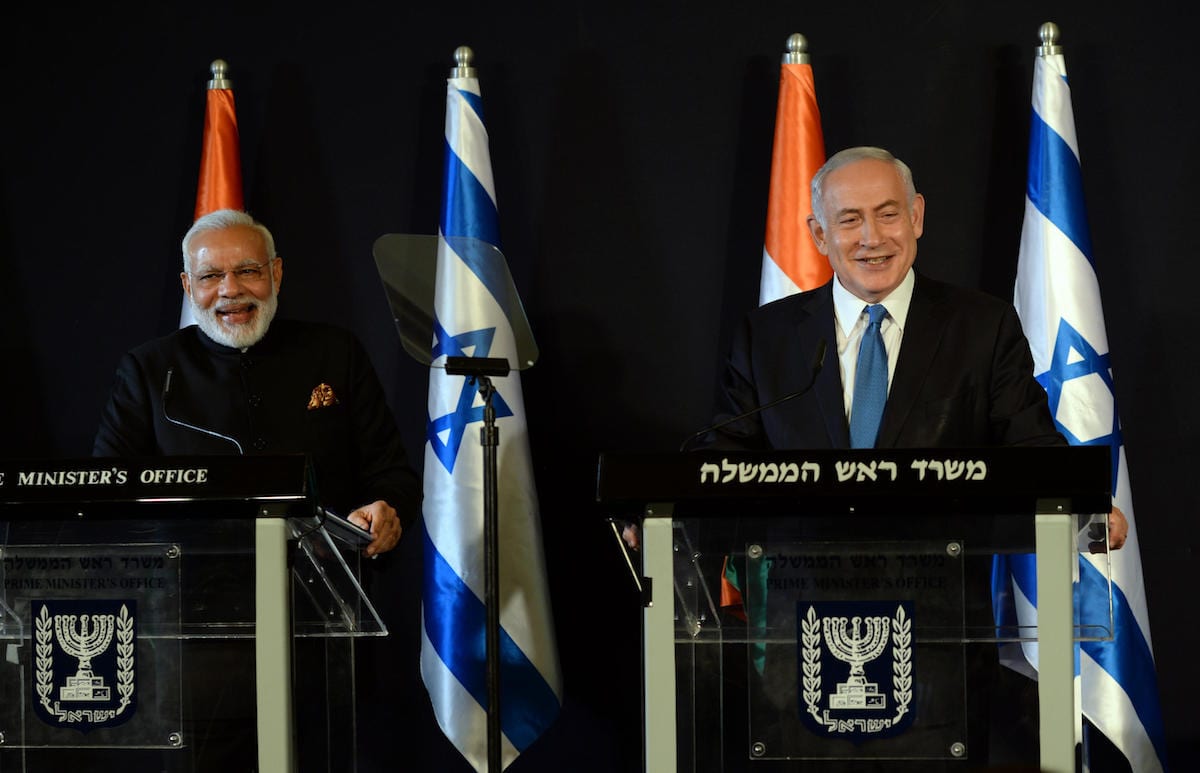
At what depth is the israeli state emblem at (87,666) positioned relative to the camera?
6.82 ft

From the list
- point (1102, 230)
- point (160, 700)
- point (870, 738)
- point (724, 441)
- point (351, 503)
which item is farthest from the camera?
point (1102, 230)

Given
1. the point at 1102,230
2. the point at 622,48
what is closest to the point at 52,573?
the point at 622,48

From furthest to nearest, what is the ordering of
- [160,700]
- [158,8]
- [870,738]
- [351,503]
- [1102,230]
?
[158,8] < [1102,230] < [351,503] < [160,700] < [870,738]

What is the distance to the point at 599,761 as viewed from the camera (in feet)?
13.6

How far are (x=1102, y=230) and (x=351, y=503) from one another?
231cm

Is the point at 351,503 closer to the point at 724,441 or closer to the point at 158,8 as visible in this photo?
the point at 724,441

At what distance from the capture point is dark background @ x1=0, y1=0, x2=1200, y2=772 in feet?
13.2

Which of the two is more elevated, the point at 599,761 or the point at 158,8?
the point at 158,8

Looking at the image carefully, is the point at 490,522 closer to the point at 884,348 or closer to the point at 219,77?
the point at 884,348

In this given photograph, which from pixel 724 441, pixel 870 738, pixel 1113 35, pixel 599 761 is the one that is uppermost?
pixel 1113 35

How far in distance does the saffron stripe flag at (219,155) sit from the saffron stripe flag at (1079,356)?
7.42 ft

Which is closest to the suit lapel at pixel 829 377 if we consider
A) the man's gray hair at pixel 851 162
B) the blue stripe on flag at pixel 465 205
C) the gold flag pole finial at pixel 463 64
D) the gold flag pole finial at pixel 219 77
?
the man's gray hair at pixel 851 162

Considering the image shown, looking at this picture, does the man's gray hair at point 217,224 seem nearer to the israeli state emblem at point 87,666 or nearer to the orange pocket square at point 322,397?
the orange pocket square at point 322,397

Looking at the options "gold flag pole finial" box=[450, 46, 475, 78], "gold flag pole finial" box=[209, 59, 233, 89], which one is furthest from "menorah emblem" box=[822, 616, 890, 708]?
"gold flag pole finial" box=[209, 59, 233, 89]
